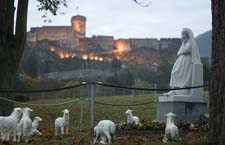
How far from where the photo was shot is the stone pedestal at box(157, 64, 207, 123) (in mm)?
14555

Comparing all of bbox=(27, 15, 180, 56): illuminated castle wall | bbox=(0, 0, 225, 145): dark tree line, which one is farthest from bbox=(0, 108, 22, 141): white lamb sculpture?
bbox=(27, 15, 180, 56): illuminated castle wall

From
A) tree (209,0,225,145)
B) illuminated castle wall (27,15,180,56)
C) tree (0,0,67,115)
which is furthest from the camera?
illuminated castle wall (27,15,180,56)

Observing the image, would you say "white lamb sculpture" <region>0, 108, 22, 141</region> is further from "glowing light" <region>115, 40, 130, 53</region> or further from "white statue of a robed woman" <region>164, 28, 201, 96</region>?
"glowing light" <region>115, 40, 130, 53</region>

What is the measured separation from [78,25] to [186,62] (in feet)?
512

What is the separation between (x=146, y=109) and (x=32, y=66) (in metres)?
54.9

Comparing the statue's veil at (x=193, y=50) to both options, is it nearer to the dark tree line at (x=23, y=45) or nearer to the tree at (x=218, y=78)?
the dark tree line at (x=23, y=45)

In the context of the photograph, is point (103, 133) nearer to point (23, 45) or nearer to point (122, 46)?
point (23, 45)

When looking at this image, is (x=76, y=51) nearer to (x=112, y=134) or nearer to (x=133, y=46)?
(x=133, y=46)

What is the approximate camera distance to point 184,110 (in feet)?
47.9

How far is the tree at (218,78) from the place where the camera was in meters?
8.16

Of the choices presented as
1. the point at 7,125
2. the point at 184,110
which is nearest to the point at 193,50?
the point at 184,110

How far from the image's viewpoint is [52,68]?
98.7 metres

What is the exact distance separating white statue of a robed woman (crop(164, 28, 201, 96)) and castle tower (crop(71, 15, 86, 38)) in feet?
482

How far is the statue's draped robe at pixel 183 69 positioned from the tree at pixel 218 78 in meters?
6.94
